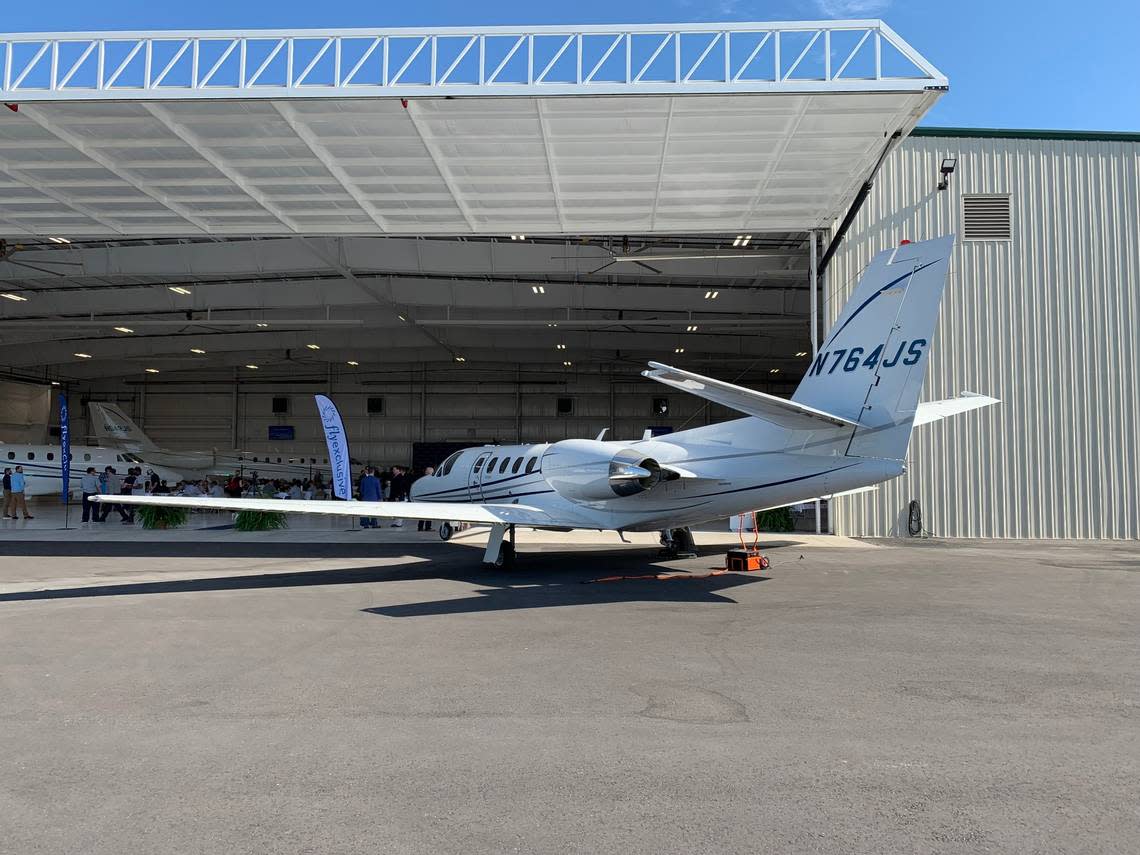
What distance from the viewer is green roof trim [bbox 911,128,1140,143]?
21594 mm

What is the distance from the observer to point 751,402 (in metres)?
10.1

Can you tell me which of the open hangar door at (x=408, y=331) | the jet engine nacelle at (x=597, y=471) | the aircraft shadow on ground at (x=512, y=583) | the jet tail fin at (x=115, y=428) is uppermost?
the open hangar door at (x=408, y=331)

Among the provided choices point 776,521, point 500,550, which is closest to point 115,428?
point 500,550

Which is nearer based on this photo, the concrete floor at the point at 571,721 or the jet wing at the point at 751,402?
the concrete floor at the point at 571,721

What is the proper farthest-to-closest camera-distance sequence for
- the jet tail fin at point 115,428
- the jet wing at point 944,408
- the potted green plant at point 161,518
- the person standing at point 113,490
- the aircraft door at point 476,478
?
1. the jet tail fin at point 115,428
2. the person standing at point 113,490
3. the potted green plant at point 161,518
4. the aircraft door at point 476,478
5. the jet wing at point 944,408

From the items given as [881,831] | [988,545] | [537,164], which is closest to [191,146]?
[537,164]

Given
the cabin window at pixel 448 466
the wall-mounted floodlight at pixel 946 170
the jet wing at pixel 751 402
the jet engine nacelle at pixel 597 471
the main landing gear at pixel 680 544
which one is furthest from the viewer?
the wall-mounted floodlight at pixel 946 170

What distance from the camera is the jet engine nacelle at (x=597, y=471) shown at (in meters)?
12.9

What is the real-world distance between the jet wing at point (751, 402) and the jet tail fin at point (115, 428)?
38587 millimetres

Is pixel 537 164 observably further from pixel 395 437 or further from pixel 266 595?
pixel 395 437

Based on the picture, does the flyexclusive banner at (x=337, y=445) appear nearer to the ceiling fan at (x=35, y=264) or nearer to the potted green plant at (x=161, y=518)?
the potted green plant at (x=161, y=518)

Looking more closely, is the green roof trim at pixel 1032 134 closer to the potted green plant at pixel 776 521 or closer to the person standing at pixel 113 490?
the potted green plant at pixel 776 521

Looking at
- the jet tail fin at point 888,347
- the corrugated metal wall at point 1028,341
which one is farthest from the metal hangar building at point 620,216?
the jet tail fin at point 888,347

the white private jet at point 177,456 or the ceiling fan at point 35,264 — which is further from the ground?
the ceiling fan at point 35,264
